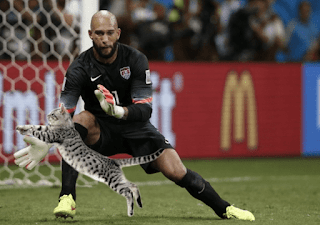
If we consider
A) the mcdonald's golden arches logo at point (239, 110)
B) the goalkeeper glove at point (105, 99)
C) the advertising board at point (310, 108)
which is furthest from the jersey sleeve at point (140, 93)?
the advertising board at point (310, 108)

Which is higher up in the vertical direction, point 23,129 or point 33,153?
point 23,129

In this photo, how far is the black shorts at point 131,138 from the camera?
476 centimetres

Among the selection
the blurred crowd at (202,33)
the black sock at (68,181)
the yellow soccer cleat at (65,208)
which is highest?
the blurred crowd at (202,33)

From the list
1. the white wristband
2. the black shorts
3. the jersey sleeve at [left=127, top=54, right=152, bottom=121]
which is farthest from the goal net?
the white wristband

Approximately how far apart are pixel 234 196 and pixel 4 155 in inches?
148

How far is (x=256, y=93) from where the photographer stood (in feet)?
33.9

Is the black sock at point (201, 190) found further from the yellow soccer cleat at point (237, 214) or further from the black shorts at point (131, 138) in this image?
the black shorts at point (131, 138)

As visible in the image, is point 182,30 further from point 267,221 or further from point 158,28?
point 267,221

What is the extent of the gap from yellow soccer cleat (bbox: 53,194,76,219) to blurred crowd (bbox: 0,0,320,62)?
3.91 m

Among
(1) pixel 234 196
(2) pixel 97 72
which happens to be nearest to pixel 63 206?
(2) pixel 97 72

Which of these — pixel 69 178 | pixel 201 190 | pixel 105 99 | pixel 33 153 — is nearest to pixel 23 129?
pixel 33 153

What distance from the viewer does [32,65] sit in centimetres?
856

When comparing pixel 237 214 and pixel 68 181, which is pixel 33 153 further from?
pixel 237 214

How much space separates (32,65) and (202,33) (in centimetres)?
326
